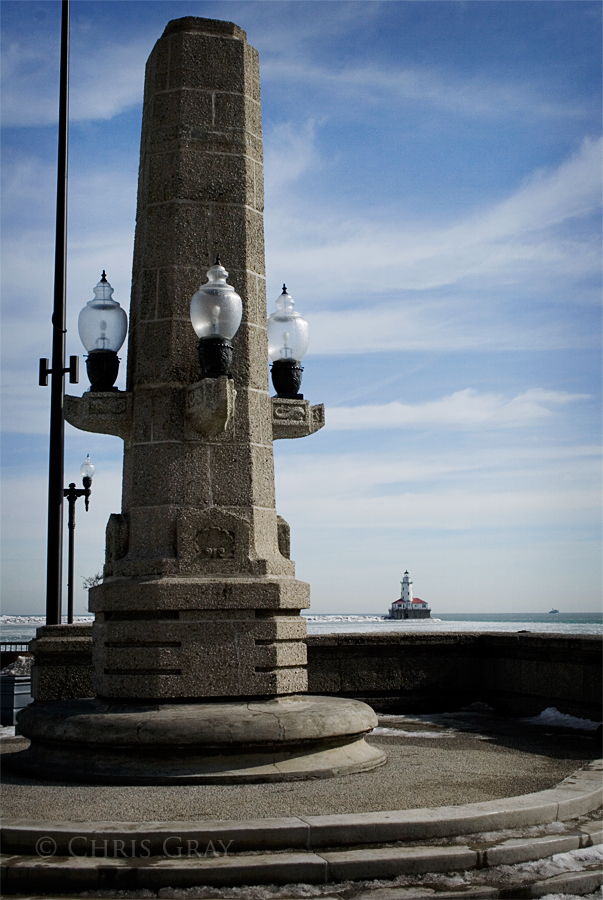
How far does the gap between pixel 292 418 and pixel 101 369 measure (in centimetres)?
163

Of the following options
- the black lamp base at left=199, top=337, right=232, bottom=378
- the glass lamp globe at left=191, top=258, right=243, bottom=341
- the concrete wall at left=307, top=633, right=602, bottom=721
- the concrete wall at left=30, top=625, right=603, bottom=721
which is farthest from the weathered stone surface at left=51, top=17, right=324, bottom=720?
the concrete wall at left=307, top=633, right=602, bottom=721

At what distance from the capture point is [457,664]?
35.5 ft

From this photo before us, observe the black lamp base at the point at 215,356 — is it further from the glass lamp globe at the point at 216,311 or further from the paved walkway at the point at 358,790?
the paved walkway at the point at 358,790

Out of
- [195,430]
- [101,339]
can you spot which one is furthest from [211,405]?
[101,339]

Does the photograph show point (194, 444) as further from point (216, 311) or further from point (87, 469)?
point (87, 469)

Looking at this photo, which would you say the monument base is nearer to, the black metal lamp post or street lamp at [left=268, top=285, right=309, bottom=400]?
street lamp at [left=268, top=285, right=309, bottom=400]

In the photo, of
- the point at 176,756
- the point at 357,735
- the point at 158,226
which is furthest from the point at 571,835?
the point at 158,226

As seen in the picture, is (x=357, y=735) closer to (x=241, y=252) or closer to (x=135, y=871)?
(x=135, y=871)

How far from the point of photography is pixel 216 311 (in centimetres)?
715

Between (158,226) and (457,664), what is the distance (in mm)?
6018

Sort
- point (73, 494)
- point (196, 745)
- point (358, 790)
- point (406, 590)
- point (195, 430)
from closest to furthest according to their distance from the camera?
1. point (358, 790)
2. point (196, 745)
3. point (195, 430)
4. point (73, 494)
5. point (406, 590)

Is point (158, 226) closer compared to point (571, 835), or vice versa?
point (571, 835)

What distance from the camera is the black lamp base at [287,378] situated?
26.7ft

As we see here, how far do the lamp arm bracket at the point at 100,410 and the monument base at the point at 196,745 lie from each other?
7.27ft
